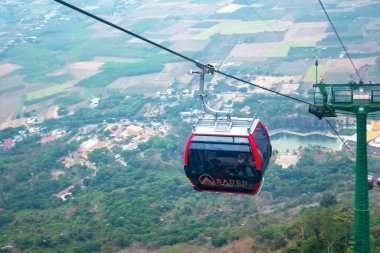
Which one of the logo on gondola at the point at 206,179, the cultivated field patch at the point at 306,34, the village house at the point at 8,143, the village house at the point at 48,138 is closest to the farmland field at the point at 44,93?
the village house at the point at 8,143

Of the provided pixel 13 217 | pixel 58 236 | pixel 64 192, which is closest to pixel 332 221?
pixel 58 236

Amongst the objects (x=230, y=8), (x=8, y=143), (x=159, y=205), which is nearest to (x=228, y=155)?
(x=159, y=205)

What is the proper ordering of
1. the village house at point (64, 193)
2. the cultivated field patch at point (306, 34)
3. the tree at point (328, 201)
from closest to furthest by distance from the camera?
the tree at point (328, 201) → the village house at point (64, 193) → the cultivated field patch at point (306, 34)

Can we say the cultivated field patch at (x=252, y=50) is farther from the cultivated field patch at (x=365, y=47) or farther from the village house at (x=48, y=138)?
the village house at (x=48, y=138)

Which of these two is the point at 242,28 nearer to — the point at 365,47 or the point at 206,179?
the point at 365,47

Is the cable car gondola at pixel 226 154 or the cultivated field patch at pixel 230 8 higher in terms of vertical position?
the cable car gondola at pixel 226 154

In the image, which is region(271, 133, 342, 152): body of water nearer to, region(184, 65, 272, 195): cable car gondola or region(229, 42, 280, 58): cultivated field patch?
region(229, 42, 280, 58): cultivated field patch

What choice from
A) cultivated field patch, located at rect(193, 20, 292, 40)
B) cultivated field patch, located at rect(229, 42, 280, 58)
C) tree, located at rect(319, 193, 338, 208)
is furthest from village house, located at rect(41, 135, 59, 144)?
tree, located at rect(319, 193, 338, 208)

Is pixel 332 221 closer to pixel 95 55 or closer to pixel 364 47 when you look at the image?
pixel 364 47
